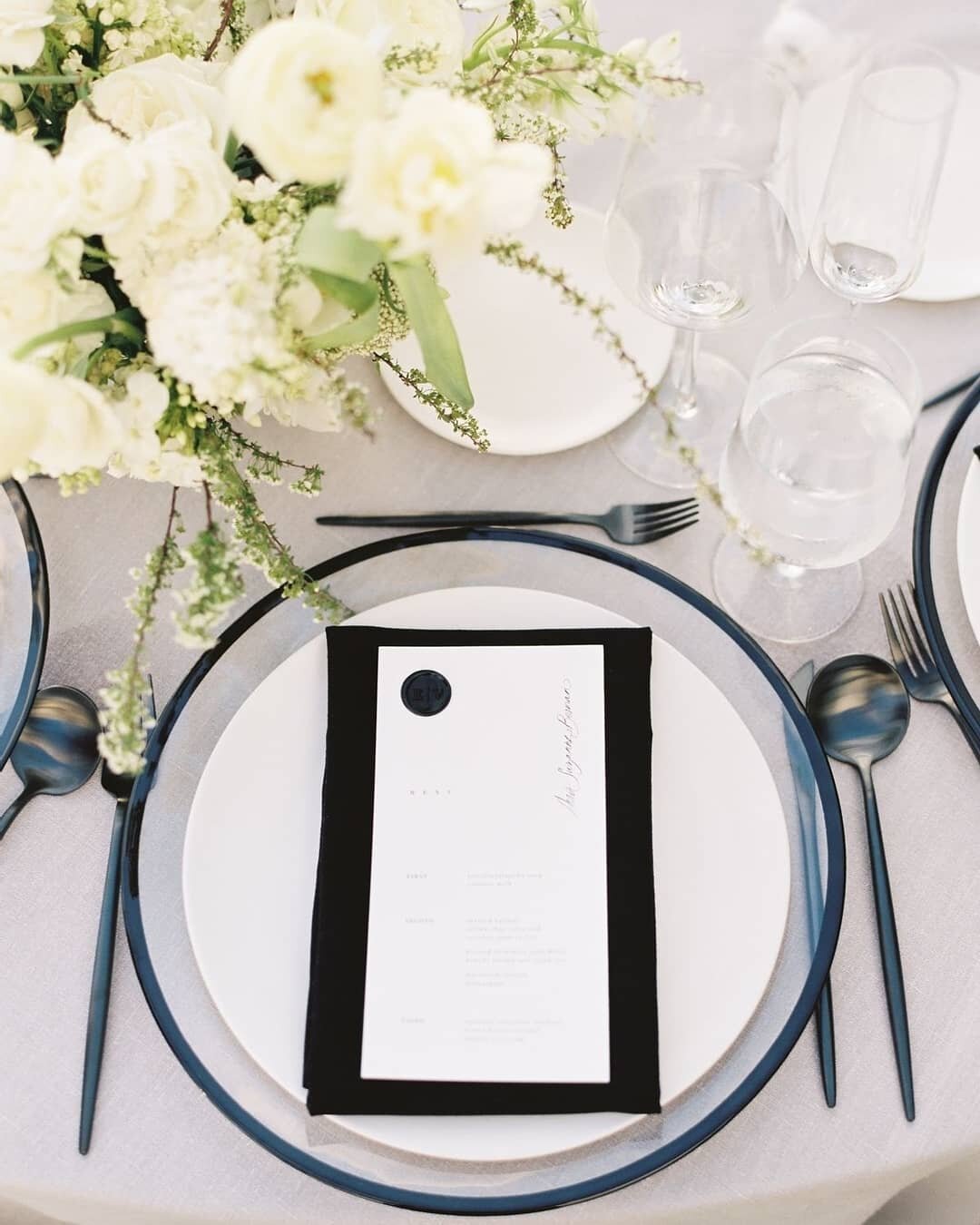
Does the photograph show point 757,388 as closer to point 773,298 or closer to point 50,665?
point 773,298

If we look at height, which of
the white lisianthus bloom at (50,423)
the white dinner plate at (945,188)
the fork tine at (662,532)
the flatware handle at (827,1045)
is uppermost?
the white dinner plate at (945,188)

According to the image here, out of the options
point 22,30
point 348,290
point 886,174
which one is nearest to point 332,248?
point 348,290

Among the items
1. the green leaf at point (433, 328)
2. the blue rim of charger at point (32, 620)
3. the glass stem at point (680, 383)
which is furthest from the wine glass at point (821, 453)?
the blue rim of charger at point (32, 620)

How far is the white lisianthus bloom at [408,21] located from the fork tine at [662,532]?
413 mm

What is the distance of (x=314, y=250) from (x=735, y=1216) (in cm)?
75

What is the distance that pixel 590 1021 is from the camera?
731mm

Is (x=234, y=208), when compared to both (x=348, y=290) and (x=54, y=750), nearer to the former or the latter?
(x=348, y=290)

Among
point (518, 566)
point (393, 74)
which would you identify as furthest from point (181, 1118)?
point (393, 74)

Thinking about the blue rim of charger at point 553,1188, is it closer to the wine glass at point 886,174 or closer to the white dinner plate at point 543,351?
the white dinner plate at point 543,351

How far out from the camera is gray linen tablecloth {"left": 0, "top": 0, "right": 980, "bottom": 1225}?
75cm

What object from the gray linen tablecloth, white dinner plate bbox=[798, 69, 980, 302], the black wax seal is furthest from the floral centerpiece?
white dinner plate bbox=[798, 69, 980, 302]

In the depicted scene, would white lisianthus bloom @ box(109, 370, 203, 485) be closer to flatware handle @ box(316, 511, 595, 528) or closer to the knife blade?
flatware handle @ box(316, 511, 595, 528)

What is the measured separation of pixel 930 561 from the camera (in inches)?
35.2

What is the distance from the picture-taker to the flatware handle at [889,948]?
763 mm
